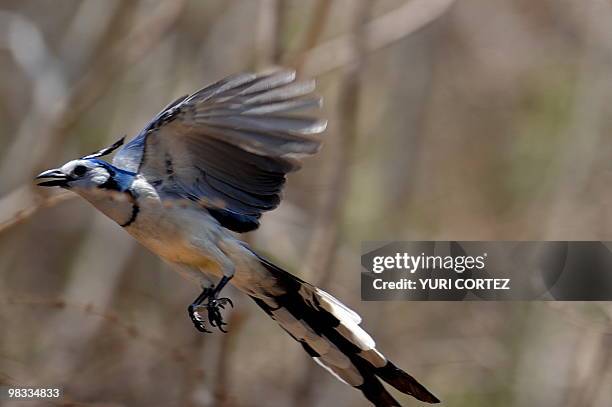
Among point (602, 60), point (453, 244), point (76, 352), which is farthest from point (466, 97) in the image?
point (76, 352)

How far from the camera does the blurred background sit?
416 cm

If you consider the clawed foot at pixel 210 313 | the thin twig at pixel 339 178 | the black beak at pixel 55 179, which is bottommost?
the clawed foot at pixel 210 313

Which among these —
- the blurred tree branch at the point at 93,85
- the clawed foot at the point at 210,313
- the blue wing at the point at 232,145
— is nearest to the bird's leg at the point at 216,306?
the clawed foot at the point at 210,313

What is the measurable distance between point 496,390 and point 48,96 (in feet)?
7.81

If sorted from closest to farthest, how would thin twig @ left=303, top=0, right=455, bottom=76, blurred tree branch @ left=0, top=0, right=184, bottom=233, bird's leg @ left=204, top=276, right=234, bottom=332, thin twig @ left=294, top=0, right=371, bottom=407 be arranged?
1. bird's leg @ left=204, top=276, right=234, bottom=332
2. thin twig @ left=294, top=0, right=371, bottom=407
3. blurred tree branch @ left=0, top=0, right=184, bottom=233
4. thin twig @ left=303, top=0, right=455, bottom=76

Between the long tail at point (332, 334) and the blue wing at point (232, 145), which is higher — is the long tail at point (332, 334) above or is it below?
below

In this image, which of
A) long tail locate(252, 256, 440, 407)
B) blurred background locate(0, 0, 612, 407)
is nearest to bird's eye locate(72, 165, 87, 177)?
long tail locate(252, 256, 440, 407)

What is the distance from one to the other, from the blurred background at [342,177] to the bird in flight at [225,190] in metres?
0.75

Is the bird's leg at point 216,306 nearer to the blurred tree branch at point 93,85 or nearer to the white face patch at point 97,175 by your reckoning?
the white face patch at point 97,175

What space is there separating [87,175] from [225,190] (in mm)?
398

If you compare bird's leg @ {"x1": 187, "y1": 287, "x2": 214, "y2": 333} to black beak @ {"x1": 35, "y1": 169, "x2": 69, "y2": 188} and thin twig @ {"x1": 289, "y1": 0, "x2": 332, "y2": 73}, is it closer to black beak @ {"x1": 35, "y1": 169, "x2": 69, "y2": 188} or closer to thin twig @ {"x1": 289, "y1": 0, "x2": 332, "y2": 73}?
black beak @ {"x1": 35, "y1": 169, "x2": 69, "y2": 188}

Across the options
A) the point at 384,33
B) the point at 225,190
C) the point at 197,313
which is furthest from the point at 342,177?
the point at 197,313

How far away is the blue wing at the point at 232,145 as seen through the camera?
8.18 feet

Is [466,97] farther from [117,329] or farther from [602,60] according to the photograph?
[117,329]
